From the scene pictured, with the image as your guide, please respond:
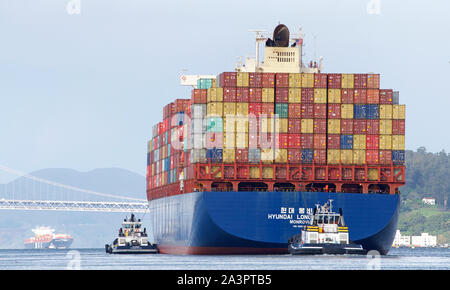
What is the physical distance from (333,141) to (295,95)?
17.9 ft

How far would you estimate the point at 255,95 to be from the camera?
8656cm

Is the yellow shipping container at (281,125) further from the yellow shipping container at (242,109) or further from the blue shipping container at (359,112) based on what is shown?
the blue shipping container at (359,112)

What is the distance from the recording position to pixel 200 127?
8769 centimetres

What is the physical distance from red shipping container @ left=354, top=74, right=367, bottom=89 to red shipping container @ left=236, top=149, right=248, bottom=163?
12154 mm

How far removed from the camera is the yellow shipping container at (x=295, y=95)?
86.4 metres

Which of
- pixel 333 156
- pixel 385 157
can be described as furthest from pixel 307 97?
pixel 385 157

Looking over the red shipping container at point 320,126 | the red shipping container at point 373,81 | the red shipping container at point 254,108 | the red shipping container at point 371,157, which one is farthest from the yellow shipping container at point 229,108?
the red shipping container at point 371,157

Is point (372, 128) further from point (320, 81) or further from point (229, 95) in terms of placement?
point (229, 95)

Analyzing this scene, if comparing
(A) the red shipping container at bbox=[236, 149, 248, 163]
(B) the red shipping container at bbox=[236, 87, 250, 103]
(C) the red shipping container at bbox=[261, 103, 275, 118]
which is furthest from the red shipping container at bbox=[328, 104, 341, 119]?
(A) the red shipping container at bbox=[236, 149, 248, 163]

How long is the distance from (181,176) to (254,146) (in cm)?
1168

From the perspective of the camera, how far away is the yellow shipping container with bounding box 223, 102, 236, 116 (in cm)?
8631
